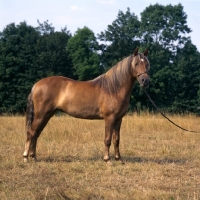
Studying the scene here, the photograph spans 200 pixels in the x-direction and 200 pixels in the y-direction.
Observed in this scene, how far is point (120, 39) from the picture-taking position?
40.7m

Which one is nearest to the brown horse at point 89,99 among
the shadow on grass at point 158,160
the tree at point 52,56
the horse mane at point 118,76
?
the horse mane at point 118,76

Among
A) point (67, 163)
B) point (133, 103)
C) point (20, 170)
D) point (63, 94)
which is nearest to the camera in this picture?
point (20, 170)

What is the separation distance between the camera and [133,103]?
3472 centimetres

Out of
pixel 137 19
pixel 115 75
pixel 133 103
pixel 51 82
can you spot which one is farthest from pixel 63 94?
pixel 137 19

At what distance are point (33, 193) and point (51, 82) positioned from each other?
319cm

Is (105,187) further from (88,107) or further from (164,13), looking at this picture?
(164,13)

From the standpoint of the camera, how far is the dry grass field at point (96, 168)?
505cm

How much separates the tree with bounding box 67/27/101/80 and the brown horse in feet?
96.8

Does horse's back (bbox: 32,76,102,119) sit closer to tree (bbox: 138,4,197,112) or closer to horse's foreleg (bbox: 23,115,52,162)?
horse's foreleg (bbox: 23,115,52,162)

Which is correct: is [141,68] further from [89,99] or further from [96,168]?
[96,168]

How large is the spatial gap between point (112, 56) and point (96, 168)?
111 ft

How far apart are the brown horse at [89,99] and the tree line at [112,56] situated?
2571cm

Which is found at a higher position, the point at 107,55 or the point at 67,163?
the point at 107,55

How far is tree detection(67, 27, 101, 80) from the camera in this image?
37875mm
